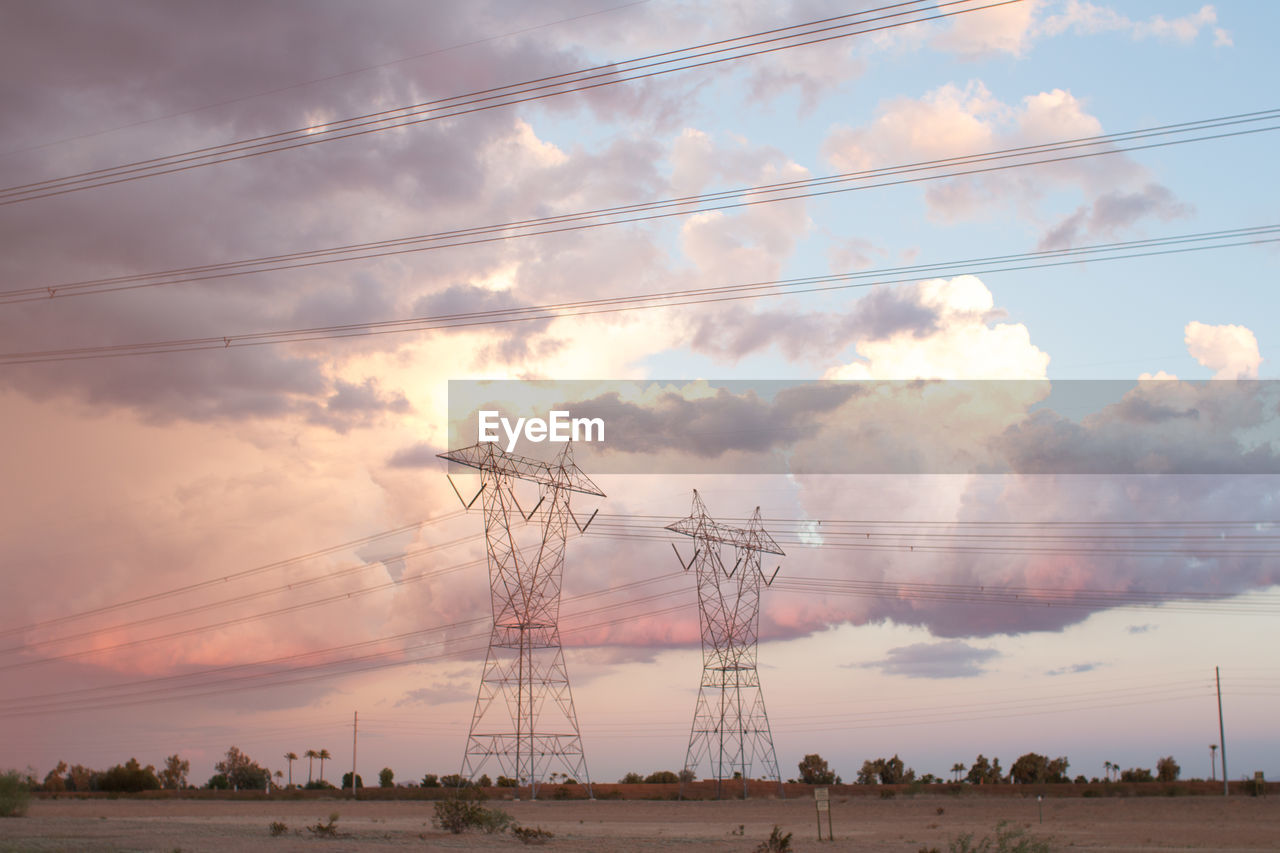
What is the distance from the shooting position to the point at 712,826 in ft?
204

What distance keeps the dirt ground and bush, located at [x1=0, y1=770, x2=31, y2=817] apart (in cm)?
138

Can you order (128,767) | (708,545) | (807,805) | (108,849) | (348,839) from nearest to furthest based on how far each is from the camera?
(108,849) → (348,839) → (807,805) → (708,545) → (128,767)

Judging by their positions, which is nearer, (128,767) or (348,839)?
(348,839)

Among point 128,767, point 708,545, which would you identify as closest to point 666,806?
point 708,545

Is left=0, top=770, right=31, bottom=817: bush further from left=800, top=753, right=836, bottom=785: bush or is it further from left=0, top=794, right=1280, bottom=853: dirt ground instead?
left=800, top=753, right=836, bottom=785: bush

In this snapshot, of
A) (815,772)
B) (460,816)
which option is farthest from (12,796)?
(815,772)

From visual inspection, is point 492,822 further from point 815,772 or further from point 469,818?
point 815,772

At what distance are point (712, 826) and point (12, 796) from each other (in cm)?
4039

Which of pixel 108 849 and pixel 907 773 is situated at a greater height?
pixel 108 849

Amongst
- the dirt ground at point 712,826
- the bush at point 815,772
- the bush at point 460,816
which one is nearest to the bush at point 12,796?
the dirt ground at point 712,826

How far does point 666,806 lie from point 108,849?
183 feet

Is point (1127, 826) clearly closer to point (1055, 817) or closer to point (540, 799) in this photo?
point (1055, 817)

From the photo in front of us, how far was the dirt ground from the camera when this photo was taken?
40469 millimetres

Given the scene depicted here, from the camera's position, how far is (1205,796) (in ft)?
271
